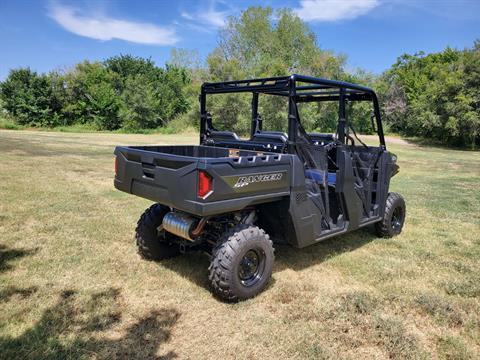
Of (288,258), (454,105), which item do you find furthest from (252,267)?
(454,105)

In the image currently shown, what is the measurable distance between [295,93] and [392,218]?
284 centimetres

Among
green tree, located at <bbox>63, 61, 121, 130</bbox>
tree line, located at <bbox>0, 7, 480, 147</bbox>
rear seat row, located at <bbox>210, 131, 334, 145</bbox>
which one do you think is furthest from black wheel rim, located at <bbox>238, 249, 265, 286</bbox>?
green tree, located at <bbox>63, 61, 121, 130</bbox>

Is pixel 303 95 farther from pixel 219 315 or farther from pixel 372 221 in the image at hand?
pixel 219 315

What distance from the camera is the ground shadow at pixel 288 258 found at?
419 centimetres

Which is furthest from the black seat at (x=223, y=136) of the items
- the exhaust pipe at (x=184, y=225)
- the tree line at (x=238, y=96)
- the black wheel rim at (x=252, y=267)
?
the tree line at (x=238, y=96)

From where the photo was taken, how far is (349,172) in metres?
4.42

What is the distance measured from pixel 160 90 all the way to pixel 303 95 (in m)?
35.0

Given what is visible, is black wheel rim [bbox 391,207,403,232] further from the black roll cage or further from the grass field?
the black roll cage

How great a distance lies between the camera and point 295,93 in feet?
12.4

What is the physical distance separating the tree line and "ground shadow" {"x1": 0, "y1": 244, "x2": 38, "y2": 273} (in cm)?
1850

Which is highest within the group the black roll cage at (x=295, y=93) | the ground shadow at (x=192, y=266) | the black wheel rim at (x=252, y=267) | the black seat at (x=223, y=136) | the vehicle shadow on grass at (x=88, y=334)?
the black roll cage at (x=295, y=93)

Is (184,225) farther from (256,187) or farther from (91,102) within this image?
(91,102)

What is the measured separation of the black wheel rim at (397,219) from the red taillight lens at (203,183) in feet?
11.5

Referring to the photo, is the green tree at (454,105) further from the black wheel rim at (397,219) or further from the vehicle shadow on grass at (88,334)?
the vehicle shadow on grass at (88,334)
